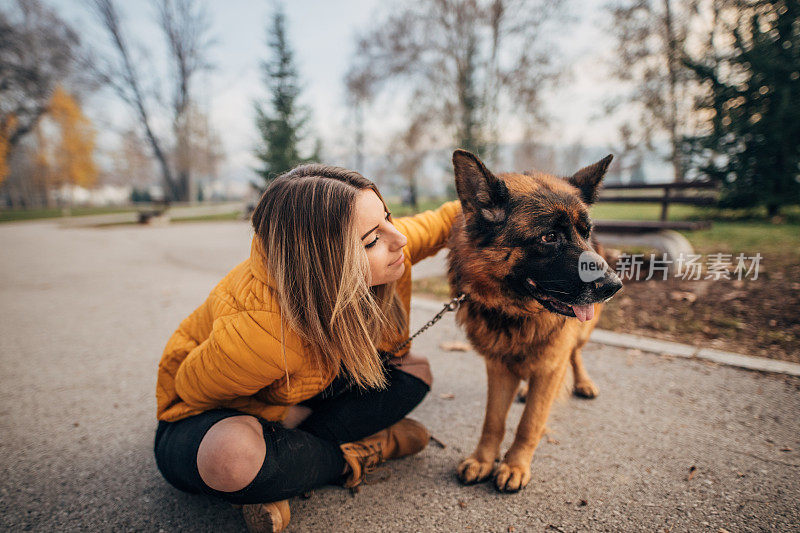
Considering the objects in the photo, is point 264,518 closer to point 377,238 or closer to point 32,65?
point 377,238

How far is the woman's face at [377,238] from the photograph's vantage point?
5.48ft

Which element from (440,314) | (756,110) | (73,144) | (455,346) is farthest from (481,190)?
(73,144)

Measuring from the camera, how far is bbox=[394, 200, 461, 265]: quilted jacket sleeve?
2.21m

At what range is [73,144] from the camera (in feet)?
106

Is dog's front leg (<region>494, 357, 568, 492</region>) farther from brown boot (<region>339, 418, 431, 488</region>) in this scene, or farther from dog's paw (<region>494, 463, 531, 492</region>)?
brown boot (<region>339, 418, 431, 488</region>)

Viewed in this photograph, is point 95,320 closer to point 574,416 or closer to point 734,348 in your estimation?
point 574,416

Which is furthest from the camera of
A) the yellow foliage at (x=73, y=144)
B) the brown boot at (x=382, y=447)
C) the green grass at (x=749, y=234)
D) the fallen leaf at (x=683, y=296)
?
the yellow foliage at (x=73, y=144)

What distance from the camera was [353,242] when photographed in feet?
5.24

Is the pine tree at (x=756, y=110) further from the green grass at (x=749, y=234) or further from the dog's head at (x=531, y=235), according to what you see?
the dog's head at (x=531, y=235)

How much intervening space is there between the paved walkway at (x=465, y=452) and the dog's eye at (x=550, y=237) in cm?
115

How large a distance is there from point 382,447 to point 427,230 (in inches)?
49.1

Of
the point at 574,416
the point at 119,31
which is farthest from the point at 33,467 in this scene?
the point at 119,31

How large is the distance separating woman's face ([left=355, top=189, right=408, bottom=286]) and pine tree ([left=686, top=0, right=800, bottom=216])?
30.4ft

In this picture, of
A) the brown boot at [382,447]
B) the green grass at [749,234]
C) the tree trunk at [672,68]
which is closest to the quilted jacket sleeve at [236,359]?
the brown boot at [382,447]
